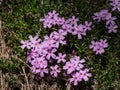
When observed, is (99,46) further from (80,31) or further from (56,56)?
(56,56)

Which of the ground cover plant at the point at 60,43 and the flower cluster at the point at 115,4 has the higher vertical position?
the flower cluster at the point at 115,4

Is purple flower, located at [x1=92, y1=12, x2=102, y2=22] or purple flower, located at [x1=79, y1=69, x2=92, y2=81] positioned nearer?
purple flower, located at [x1=79, y1=69, x2=92, y2=81]

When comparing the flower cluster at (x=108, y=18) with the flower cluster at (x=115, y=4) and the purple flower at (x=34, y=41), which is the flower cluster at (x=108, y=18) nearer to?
the flower cluster at (x=115, y=4)

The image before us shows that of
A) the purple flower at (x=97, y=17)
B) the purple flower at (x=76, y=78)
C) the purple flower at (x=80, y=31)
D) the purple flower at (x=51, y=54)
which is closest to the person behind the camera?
the purple flower at (x=76, y=78)

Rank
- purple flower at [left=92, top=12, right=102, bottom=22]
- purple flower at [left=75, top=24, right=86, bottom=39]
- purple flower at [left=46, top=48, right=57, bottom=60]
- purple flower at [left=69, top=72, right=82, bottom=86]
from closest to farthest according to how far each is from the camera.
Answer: purple flower at [left=69, top=72, right=82, bottom=86], purple flower at [left=46, top=48, right=57, bottom=60], purple flower at [left=75, top=24, right=86, bottom=39], purple flower at [left=92, top=12, right=102, bottom=22]

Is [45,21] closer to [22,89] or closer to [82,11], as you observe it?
[82,11]

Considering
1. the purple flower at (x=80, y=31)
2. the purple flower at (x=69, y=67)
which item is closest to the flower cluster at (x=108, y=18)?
the purple flower at (x=80, y=31)

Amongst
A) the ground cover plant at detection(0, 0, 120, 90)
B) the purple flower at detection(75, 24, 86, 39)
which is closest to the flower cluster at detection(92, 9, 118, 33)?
the ground cover plant at detection(0, 0, 120, 90)

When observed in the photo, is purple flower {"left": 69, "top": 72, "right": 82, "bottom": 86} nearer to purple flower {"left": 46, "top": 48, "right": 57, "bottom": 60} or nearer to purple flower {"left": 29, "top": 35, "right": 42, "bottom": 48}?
purple flower {"left": 46, "top": 48, "right": 57, "bottom": 60}

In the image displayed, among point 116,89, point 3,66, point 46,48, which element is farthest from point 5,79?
point 116,89
